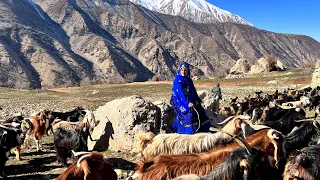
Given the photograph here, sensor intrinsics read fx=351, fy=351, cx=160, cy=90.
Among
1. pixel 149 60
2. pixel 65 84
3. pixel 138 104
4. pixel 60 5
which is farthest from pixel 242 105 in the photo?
pixel 60 5

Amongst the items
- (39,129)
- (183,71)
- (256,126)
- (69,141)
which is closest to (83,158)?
(256,126)

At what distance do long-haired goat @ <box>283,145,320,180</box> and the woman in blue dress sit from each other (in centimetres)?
233

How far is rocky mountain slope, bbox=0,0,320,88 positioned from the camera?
90.8 metres

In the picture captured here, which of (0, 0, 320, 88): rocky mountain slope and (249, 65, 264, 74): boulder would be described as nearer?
(249, 65, 264, 74): boulder

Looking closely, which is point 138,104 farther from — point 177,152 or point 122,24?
point 122,24

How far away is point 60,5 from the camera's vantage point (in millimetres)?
154875

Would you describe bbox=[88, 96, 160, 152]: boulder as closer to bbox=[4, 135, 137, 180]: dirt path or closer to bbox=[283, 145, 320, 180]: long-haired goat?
bbox=[4, 135, 137, 180]: dirt path

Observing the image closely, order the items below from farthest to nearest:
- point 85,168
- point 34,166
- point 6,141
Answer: point 34,166 → point 6,141 → point 85,168

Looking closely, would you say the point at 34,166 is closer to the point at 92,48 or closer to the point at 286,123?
the point at 286,123

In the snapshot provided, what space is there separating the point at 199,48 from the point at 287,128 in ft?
552

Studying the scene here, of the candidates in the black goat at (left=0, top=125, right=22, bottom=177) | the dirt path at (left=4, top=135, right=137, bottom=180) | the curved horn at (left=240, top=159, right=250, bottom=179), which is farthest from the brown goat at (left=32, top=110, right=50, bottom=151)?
the curved horn at (left=240, top=159, right=250, bottom=179)

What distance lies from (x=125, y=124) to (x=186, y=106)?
3.67 meters

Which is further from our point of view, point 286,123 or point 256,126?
point 286,123

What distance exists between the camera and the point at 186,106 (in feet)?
20.5
